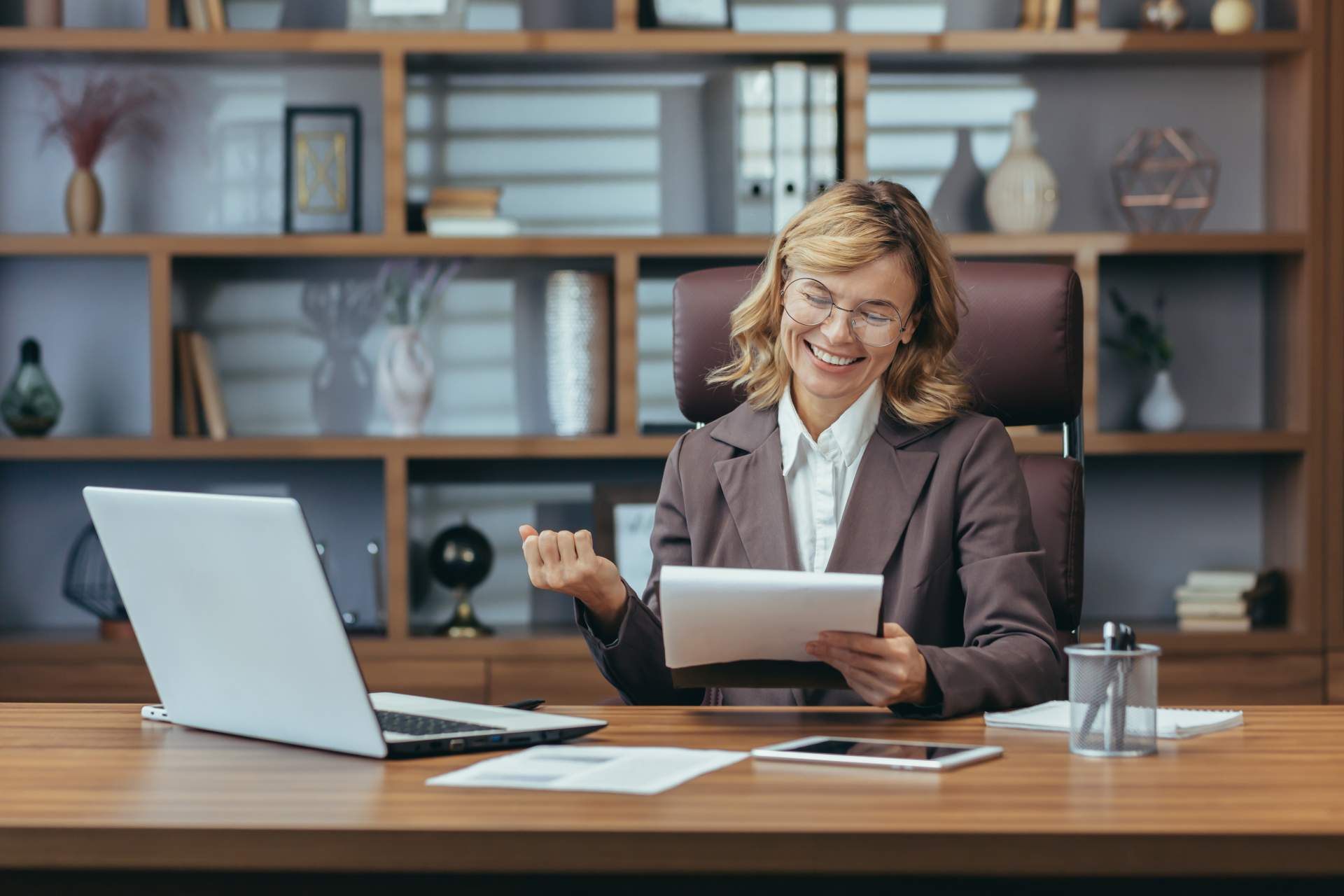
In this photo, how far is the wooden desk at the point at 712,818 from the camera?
94 centimetres

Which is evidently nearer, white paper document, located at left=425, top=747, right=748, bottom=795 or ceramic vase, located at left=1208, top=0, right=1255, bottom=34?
white paper document, located at left=425, top=747, right=748, bottom=795

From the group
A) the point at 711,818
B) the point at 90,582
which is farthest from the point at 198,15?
the point at 711,818

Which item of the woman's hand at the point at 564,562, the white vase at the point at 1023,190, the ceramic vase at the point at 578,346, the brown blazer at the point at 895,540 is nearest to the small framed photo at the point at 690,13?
the ceramic vase at the point at 578,346

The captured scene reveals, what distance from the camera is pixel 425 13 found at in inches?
123

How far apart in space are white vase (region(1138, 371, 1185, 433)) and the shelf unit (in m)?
0.10

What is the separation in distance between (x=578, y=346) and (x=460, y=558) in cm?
52

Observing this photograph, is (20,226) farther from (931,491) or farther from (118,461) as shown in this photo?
(931,491)

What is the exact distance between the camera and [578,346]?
10.3 ft

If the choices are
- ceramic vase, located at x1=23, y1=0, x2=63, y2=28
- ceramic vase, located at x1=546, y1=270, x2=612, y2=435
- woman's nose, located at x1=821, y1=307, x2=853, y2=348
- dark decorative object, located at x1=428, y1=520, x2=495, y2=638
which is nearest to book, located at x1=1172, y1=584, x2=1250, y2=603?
ceramic vase, located at x1=546, y1=270, x2=612, y2=435

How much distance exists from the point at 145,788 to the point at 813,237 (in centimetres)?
102

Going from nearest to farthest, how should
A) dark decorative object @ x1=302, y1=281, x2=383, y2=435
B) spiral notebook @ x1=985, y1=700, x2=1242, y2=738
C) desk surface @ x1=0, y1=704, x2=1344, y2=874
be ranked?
1. desk surface @ x1=0, y1=704, x2=1344, y2=874
2. spiral notebook @ x1=985, y1=700, x2=1242, y2=738
3. dark decorative object @ x1=302, y1=281, x2=383, y2=435

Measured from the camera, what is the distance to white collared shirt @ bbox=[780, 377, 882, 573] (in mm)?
1784

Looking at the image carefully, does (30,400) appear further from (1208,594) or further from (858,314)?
(1208,594)

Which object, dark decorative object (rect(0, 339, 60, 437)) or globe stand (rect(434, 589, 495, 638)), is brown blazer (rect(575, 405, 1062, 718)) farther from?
dark decorative object (rect(0, 339, 60, 437))
